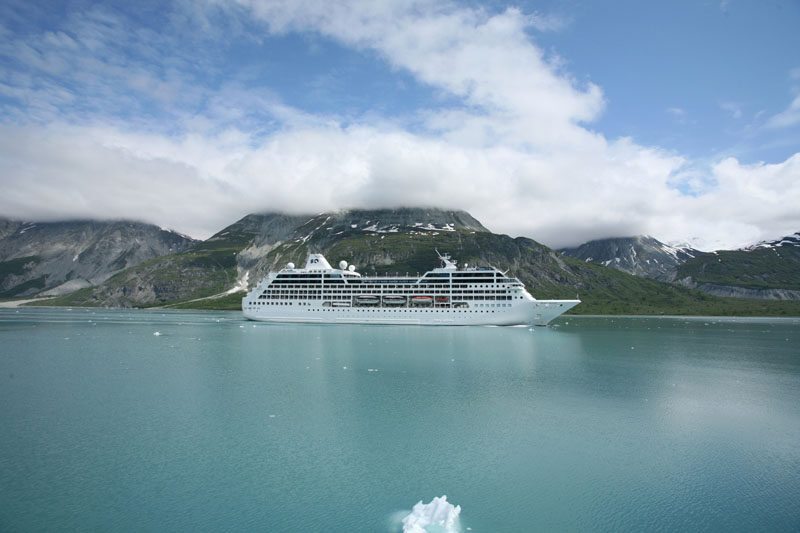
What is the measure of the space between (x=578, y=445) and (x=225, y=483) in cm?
1468

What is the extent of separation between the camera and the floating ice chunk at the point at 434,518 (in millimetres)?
12805

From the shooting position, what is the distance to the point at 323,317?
301 feet

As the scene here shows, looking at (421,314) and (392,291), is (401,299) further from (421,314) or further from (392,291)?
(421,314)

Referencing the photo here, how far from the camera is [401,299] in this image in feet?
293

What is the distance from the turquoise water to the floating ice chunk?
453 millimetres

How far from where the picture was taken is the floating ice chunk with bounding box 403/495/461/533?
1280cm

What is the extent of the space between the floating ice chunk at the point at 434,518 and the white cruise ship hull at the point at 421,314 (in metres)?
64.6

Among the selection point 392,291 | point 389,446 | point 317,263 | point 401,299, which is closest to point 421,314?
point 401,299

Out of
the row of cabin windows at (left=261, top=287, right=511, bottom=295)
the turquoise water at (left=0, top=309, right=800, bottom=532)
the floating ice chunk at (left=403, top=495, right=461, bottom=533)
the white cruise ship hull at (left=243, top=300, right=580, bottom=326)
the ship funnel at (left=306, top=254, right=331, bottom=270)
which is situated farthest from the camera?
the ship funnel at (left=306, top=254, right=331, bottom=270)

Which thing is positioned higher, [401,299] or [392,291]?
[392,291]

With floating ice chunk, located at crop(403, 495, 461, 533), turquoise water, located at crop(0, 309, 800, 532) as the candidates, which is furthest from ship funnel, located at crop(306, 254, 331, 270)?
floating ice chunk, located at crop(403, 495, 461, 533)

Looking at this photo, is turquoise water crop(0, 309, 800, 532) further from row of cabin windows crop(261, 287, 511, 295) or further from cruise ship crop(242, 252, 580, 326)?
row of cabin windows crop(261, 287, 511, 295)

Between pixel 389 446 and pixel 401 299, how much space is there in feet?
230

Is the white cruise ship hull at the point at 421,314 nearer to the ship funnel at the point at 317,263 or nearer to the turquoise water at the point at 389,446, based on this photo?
the ship funnel at the point at 317,263
